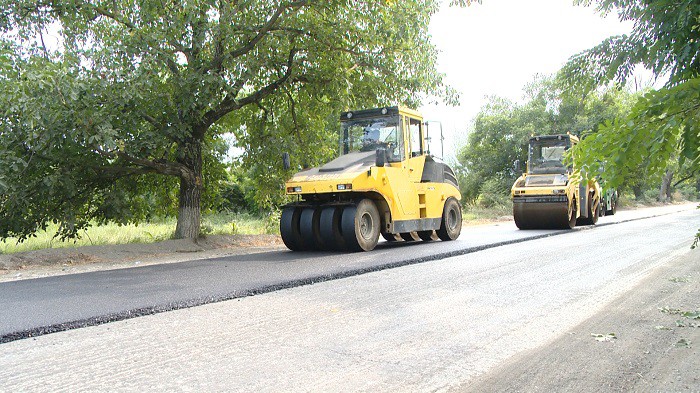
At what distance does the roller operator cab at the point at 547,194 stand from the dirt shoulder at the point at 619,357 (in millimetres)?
9978

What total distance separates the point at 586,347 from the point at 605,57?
205 centimetres

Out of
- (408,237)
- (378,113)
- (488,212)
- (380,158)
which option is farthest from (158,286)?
(488,212)

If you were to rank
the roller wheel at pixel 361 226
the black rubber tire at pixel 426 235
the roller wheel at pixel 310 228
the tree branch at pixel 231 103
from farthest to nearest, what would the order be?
the black rubber tire at pixel 426 235
the tree branch at pixel 231 103
the roller wheel at pixel 310 228
the roller wheel at pixel 361 226

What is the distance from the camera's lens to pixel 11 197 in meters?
9.98

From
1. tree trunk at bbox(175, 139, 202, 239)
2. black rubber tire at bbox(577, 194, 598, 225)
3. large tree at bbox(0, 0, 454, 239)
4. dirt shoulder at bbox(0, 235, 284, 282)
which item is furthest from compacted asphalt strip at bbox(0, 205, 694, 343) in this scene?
black rubber tire at bbox(577, 194, 598, 225)

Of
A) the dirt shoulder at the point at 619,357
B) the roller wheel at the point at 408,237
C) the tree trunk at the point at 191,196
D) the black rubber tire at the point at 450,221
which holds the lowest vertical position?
the dirt shoulder at the point at 619,357

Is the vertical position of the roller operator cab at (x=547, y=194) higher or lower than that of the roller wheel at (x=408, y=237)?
higher

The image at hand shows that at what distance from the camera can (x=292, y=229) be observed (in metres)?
11.0

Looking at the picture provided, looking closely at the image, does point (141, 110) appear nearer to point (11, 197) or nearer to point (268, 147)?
point (11, 197)

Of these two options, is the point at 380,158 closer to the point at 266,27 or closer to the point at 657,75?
the point at 266,27

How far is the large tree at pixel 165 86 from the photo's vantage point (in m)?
9.64

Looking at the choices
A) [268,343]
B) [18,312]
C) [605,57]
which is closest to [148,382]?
[268,343]

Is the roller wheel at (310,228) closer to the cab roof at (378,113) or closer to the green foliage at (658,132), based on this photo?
the cab roof at (378,113)

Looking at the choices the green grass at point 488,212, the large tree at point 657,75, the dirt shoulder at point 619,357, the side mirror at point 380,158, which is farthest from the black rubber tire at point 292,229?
the green grass at point 488,212
